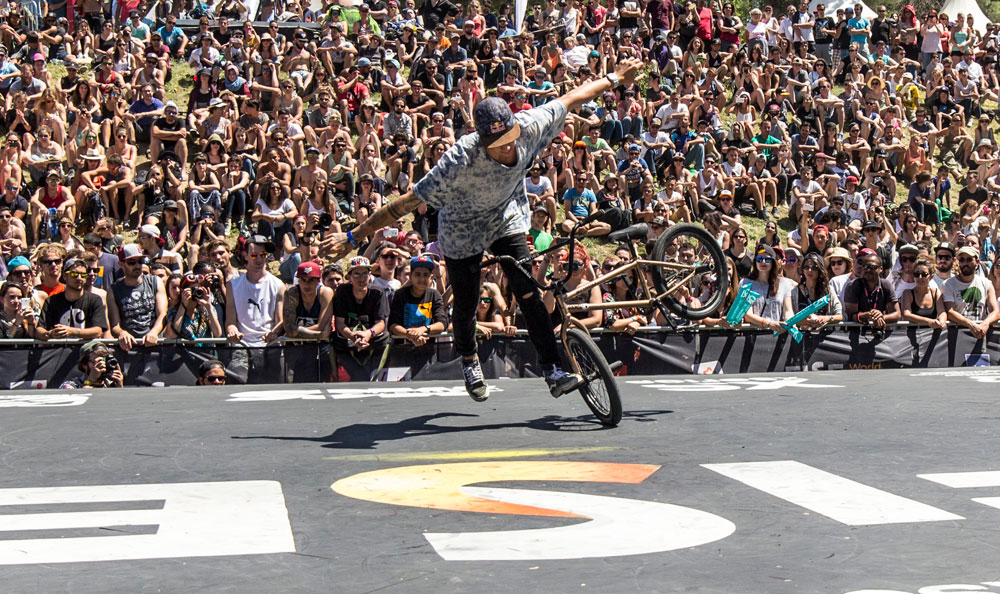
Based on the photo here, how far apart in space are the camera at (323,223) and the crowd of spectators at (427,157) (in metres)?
0.03

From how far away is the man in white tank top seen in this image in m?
11.3

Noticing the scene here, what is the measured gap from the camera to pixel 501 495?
500cm

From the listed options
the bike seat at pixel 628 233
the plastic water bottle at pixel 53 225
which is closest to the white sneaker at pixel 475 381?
the bike seat at pixel 628 233

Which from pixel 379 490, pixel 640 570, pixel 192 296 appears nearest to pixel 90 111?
pixel 192 296

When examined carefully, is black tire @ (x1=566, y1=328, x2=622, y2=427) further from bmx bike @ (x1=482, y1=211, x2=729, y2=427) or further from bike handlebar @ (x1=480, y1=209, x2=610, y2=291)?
bike handlebar @ (x1=480, y1=209, x2=610, y2=291)

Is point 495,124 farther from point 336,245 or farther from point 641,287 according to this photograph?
point 641,287

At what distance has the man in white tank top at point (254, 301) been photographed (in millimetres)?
11336

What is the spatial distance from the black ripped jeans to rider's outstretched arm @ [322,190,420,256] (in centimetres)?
63

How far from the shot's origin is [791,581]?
147 inches

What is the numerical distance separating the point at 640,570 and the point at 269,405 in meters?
4.43

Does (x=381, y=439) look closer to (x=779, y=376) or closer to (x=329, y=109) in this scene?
(x=779, y=376)

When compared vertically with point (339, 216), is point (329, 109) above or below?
above

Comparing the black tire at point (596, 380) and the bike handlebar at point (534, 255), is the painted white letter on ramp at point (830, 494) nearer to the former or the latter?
the black tire at point (596, 380)

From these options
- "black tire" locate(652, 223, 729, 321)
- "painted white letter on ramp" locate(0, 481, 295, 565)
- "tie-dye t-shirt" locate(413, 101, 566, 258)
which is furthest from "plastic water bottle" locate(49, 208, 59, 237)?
"painted white letter on ramp" locate(0, 481, 295, 565)
